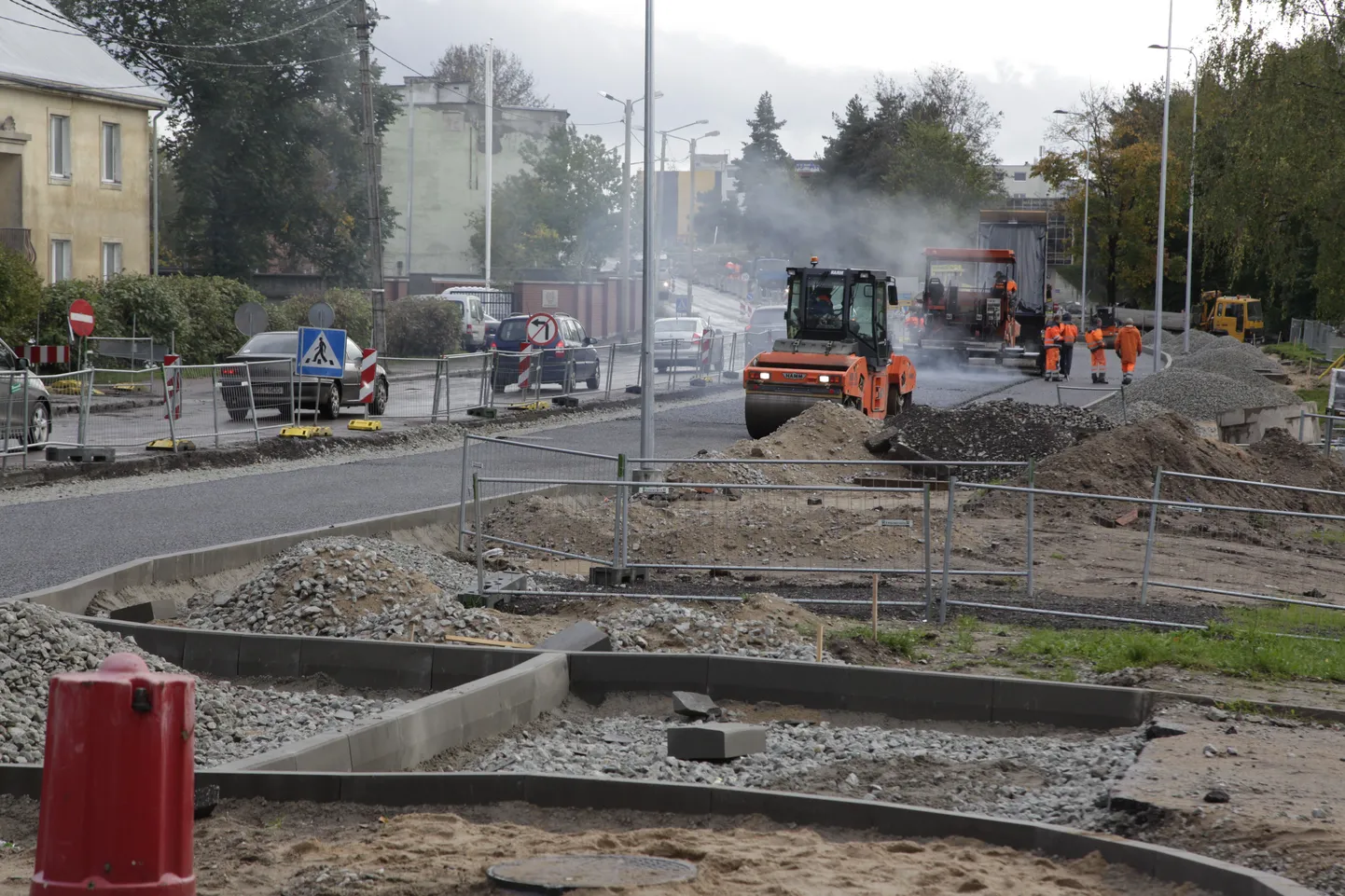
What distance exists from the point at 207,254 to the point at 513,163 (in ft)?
112

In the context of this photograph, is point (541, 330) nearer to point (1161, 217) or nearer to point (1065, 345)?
point (1065, 345)

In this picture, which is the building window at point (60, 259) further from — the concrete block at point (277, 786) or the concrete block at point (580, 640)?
the concrete block at point (277, 786)

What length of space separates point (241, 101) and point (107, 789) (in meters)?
58.9

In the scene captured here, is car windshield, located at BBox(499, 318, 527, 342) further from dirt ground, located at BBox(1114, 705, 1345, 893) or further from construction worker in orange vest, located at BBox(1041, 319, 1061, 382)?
dirt ground, located at BBox(1114, 705, 1345, 893)

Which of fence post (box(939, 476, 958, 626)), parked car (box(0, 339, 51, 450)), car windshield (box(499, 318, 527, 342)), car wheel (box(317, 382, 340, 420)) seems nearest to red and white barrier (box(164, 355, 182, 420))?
parked car (box(0, 339, 51, 450))

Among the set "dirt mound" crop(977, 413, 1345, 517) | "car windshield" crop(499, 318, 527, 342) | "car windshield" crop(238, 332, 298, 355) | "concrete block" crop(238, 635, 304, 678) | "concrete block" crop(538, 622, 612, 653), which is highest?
"car windshield" crop(499, 318, 527, 342)

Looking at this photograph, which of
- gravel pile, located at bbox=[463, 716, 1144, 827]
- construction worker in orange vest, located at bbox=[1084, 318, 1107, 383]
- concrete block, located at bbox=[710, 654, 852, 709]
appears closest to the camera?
gravel pile, located at bbox=[463, 716, 1144, 827]

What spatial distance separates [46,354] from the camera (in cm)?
2859

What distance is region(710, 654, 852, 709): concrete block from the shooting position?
870cm

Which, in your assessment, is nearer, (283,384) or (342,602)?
(342,602)

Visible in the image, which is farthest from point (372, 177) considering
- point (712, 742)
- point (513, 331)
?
point (712, 742)

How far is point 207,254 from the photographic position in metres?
61.1

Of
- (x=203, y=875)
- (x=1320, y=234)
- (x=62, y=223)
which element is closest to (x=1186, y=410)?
(x=1320, y=234)

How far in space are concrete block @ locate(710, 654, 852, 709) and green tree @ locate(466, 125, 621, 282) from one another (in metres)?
72.1
